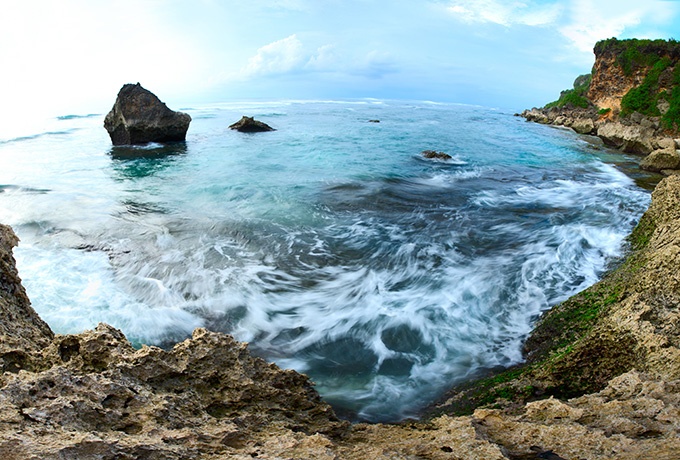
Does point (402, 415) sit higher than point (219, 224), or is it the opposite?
point (219, 224)

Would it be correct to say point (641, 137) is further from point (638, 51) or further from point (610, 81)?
point (610, 81)

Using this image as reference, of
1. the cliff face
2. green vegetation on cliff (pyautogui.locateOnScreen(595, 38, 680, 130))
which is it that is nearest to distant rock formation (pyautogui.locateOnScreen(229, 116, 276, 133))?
green vegetation on cliff (pyautogui.locateOnScreen(595, 38, 680, 130))

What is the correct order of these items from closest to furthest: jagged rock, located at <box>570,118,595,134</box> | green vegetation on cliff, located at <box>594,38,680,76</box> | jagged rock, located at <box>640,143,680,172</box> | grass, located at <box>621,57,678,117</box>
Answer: jagged rock, located at <box>640,143,680,172</box> → grass, located at <box>621,57,678,117</box> → green vegetation on cliff, located at <box>594,38,680,76</box> → jagged rock, located at <box>570,118,595,134</box>

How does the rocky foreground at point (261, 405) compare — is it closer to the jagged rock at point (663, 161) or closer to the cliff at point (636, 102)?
the jagged rock at point (663, 161)

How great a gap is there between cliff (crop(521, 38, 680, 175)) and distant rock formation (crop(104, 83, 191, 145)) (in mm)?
24972

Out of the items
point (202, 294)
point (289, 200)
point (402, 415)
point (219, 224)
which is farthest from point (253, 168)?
point (402, 415)

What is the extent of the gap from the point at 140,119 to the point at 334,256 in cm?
1883

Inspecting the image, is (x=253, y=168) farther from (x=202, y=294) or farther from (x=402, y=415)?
(x=402, y=415)

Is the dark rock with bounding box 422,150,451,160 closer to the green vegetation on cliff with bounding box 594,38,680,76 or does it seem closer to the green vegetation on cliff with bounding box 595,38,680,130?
the green vegetation on cliff with bounding box 595,38,680,130

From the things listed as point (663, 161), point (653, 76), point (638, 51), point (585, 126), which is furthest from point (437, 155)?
point (638, 51)

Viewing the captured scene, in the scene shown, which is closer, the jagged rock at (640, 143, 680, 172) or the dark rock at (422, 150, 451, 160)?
the jagged rock at (640, 143, 680, 172)

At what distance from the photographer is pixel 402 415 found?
4.47 meters

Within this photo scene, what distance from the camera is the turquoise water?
5.73 m

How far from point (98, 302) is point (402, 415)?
18.0ft
